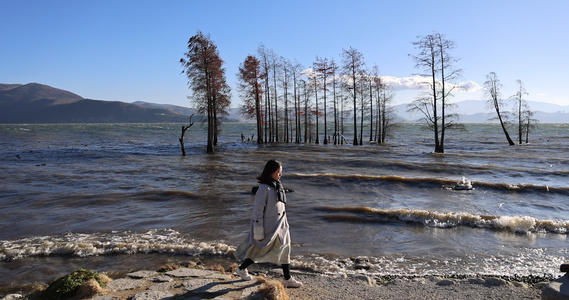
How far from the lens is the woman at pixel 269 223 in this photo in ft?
16.3

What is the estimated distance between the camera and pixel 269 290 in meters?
4.64

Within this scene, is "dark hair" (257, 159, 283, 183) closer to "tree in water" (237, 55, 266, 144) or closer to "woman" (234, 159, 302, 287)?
"woman" (234, 159, 302, 287)

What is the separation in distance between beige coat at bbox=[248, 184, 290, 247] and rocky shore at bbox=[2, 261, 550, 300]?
2.06 feet

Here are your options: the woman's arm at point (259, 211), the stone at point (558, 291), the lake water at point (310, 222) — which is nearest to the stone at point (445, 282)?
the lake water at point (310, 222)

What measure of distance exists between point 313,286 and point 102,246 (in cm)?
502

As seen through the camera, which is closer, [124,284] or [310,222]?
[124,284]

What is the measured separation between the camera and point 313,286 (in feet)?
17.8

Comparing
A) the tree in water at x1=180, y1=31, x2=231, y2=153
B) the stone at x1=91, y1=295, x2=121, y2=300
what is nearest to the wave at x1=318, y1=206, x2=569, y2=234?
the stone at x1=91, y1=295, x2=121, y2=300

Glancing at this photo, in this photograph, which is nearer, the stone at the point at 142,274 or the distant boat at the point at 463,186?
the stone at the point at 142,274

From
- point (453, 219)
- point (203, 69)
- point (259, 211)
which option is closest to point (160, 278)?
point (259, 211)

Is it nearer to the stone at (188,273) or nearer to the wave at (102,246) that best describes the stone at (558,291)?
the stone at (188,273)

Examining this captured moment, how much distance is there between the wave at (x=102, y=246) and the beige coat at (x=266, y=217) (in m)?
2.62

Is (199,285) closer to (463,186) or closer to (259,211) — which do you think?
(259,211)

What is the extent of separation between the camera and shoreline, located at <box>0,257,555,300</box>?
4.85m
